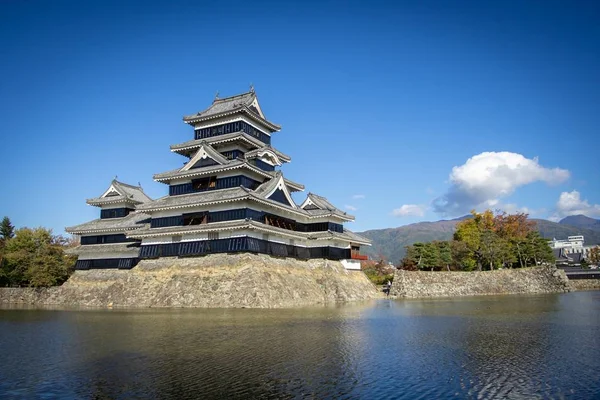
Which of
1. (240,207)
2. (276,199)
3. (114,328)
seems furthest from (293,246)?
(114,328)

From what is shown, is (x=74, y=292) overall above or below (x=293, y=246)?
below

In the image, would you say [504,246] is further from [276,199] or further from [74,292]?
[74,292]

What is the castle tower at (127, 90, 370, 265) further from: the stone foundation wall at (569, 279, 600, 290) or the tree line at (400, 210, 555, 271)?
the stone foundation wall at (569, 279, 600, 290)

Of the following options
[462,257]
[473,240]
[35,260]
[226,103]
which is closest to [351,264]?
[473,240]

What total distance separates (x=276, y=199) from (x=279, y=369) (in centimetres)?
2792

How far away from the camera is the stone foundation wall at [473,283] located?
152ft

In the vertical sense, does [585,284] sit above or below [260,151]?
below

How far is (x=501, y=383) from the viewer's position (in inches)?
393

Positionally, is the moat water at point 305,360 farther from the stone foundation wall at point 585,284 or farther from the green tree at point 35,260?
the stone foundation wall at point 585,284

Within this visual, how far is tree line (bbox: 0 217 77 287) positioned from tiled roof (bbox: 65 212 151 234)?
114 inches

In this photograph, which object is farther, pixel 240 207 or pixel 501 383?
pixel 240 207

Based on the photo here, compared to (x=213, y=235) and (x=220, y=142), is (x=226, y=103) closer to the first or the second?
(x=220, y=142)

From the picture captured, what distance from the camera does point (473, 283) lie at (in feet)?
157

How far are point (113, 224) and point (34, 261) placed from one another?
8.84 m
